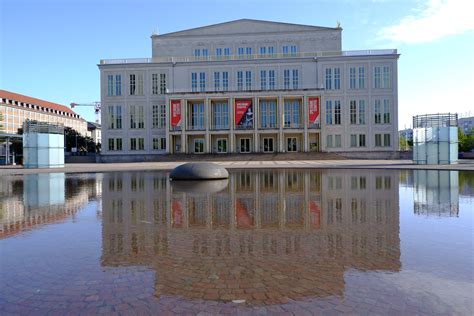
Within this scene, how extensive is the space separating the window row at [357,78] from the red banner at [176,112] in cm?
2262

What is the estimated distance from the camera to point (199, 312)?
12.0 ft

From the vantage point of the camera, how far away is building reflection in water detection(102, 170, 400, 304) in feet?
14.4

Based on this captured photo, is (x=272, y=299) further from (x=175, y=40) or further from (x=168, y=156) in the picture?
(x=175, y=40)

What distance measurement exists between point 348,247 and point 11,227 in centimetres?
670

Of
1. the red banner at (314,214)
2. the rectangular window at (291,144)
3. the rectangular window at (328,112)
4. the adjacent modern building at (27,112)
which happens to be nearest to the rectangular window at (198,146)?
the rectangular window at (291,144)

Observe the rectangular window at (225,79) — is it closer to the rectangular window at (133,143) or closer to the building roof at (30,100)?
the rectangular window at (133,143)

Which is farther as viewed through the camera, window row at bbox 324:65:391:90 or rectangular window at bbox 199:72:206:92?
rectangular window at bbox 199:72:206:92

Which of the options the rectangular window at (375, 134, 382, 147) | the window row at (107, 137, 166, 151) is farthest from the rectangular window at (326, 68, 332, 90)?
the window row at (107, 137, 166, 151)

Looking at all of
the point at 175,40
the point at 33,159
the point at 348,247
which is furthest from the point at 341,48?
the point at 348,247

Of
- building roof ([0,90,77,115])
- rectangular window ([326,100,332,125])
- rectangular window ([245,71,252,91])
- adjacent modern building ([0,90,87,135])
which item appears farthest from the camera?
building roof ([0,90,77,115])

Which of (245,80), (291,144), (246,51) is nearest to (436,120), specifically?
(291,144)

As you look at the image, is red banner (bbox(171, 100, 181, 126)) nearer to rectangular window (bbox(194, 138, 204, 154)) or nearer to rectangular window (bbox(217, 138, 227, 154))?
rectangular window (bbox(194, 138, 204, 154))

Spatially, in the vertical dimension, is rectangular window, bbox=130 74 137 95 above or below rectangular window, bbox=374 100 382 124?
above

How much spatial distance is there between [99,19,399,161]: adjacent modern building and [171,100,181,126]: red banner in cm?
15
